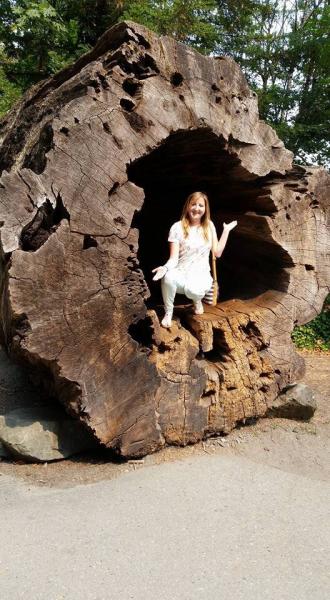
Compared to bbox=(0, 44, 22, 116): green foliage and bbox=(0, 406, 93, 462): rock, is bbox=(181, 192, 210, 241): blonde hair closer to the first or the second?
bbox=(0, 406, 93, 462): rock

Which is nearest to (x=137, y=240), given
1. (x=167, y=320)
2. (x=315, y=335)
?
(x=167, y=320)

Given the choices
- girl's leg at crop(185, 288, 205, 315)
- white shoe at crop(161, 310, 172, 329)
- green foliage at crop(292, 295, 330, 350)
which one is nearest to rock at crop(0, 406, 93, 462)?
white shoe at crop(161, 310, 172, 329)

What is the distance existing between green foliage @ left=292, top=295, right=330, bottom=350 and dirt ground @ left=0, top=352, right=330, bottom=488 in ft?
11.9

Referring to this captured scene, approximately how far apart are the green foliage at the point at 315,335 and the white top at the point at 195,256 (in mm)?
4475

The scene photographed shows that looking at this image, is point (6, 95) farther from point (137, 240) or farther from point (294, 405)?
point (294, 405)

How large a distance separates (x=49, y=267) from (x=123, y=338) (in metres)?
0.69

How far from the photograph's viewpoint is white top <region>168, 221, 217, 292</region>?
3.92 meters

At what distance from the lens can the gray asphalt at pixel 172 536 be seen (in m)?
2.25

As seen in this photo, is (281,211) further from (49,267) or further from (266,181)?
(49,267)

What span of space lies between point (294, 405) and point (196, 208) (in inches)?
71.3

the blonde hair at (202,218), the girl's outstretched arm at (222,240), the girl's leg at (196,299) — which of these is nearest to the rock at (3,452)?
the girl's leg at (196,299)

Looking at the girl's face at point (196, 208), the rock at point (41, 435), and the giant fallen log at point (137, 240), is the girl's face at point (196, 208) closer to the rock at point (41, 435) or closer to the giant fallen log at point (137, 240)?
the giant fallen log at point (137, 240)

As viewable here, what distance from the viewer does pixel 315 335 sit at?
8.18 metres

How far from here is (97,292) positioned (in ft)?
10.2
